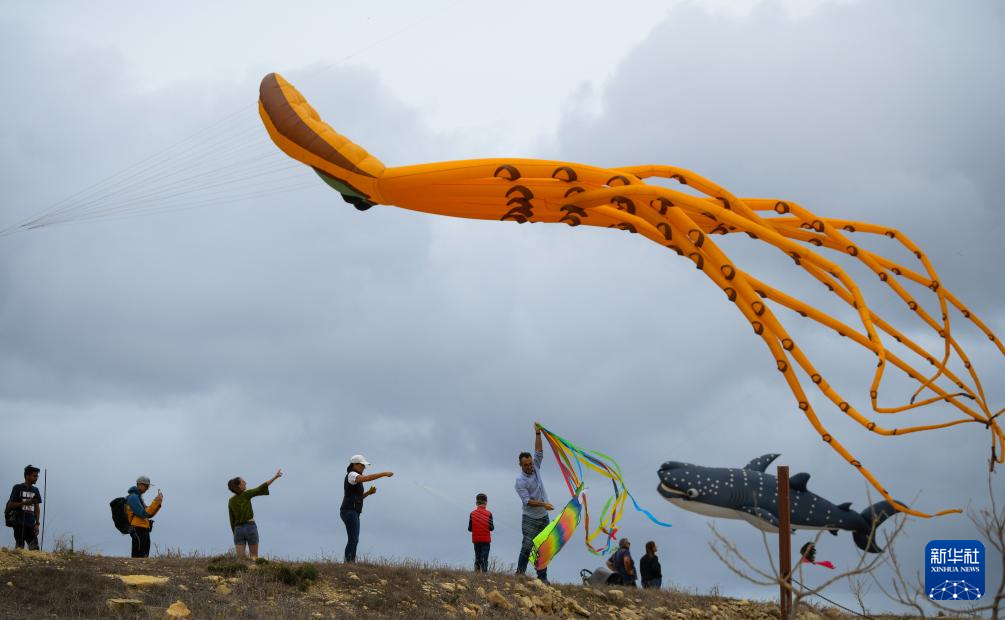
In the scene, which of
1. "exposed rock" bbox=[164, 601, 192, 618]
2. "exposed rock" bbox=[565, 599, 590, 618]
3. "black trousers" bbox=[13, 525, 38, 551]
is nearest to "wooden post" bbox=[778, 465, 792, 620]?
"exposed rock" bbox=[565, 599, 590, 618]

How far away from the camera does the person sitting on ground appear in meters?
20.6

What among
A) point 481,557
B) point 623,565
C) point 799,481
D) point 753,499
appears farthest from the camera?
point 623,565

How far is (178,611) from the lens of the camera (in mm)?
15094

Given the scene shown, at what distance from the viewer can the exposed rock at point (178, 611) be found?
15.0 meters

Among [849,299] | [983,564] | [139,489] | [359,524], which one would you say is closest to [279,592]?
[359,524]

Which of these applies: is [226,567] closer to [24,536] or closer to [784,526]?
[24,536]

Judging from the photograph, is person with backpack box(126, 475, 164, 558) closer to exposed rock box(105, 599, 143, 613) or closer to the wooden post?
exposed rock box(105, 599, 143, 613)

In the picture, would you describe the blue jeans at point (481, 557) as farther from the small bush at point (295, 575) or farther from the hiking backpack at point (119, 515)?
Result: the hiking backpack at point (119, 515)

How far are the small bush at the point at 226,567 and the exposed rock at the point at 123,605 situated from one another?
1.77m

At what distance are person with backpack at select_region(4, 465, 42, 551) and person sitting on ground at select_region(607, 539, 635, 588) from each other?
397 inches

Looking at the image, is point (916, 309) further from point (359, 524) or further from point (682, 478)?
point (359, 524)

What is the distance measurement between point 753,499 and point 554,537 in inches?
191

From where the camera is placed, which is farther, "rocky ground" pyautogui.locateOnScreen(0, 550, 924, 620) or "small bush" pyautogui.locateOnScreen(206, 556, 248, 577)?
"small bush" pyautogui.locateOnScreen(206, 556, 248, 577)

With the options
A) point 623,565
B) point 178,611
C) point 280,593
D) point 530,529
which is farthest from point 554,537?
point 178,611
